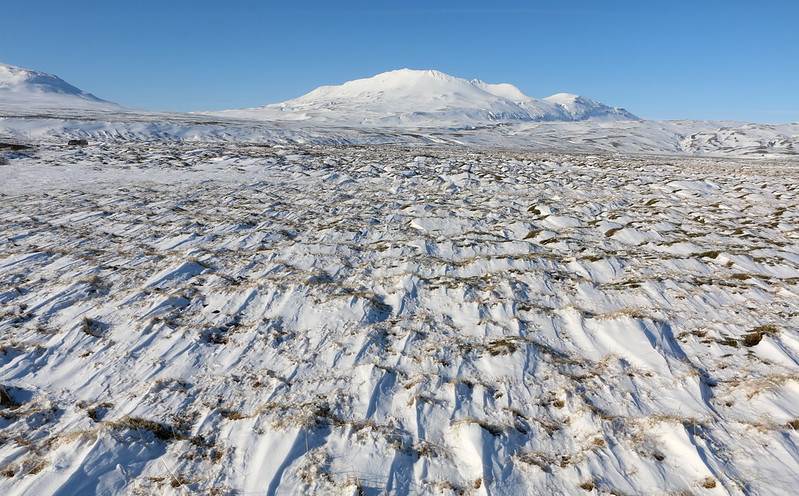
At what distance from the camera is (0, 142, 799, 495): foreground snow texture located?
4.73 m

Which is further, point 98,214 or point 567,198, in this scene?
point 567,198

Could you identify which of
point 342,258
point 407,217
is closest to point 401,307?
point 342,258

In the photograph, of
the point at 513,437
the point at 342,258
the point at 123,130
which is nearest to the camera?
the point at 513,437

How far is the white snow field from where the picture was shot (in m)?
4.73

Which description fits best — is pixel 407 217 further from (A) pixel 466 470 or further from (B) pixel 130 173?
(B) pixel 130 173

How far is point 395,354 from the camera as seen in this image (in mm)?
6977

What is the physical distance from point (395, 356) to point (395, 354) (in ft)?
0.20

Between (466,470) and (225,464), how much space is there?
2794 millimetres

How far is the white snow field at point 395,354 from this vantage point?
4.73 metres

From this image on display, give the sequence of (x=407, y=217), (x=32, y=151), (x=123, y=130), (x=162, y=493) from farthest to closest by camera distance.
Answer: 1. (x=123, y=130)
2. (x=32, y=151)
3. (x=407, y=217)
4. (x=162, y=493)

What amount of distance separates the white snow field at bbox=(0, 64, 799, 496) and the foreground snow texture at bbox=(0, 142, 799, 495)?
0.04 metres

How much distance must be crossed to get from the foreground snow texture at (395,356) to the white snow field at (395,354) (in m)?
0.04

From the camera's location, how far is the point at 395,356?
22.7ft

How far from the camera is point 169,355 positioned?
265 inches
